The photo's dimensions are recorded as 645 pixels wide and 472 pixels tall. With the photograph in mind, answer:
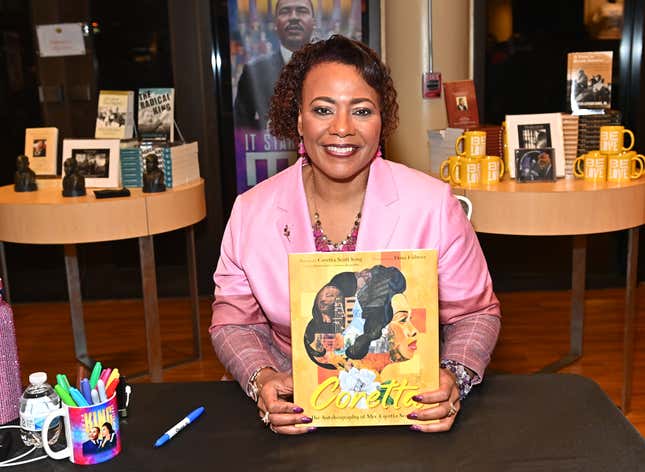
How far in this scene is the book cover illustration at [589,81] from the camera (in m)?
3.05

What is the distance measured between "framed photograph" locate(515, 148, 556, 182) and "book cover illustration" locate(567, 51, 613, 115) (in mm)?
326

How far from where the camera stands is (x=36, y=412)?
1.20 metres

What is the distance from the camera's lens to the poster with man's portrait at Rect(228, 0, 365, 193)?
457 cm

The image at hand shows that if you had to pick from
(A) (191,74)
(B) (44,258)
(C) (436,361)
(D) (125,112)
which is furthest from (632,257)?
(B) (44,258)

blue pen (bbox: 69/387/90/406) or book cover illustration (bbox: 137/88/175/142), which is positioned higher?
book cover illustration (bbox: 137/88/175/142)

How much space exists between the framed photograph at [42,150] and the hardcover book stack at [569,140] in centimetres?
245

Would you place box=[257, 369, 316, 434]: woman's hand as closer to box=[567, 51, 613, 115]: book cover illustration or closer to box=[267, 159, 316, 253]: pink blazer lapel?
box=[267, 159, 316, 253]: pink blazer lapel

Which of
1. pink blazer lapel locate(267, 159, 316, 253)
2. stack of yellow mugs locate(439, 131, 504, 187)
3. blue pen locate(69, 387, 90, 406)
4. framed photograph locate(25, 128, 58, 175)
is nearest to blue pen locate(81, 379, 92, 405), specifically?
blue pen locate(69, 387, 90, 406)

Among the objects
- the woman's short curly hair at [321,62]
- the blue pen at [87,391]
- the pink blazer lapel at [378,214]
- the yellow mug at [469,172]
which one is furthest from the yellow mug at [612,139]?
the blue pen at [87,391]

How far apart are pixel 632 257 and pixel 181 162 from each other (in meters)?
2.08

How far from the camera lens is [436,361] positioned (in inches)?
49.1

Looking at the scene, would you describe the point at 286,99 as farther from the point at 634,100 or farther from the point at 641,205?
the point at 634,100

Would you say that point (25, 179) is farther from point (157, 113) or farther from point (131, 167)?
point (157, 113)

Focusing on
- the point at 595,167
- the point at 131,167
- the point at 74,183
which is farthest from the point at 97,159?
the point at 595,167
